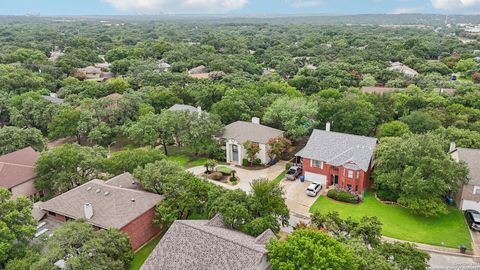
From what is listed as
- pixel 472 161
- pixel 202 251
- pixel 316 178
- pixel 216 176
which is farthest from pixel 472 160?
pixel 202 251

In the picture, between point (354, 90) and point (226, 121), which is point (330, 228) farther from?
point (354, 90)

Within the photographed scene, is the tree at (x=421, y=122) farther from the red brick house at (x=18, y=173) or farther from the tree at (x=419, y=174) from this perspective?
the red brick house at (x=18, y=173)

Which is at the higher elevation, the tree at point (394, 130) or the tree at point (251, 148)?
the tree at point (394, 130)

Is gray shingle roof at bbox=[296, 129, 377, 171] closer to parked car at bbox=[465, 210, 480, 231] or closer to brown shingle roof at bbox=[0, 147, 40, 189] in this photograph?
parked car at bbox=[465, 210, 480, 231]

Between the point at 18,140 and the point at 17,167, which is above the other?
the point at 18,140

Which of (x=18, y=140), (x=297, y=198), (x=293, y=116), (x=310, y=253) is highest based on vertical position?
(x=310, y=253)

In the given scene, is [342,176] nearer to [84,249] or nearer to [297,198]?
[297,198]

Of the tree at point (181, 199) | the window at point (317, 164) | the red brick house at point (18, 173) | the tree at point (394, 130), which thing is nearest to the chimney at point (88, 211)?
the tree at point (181, 199)
